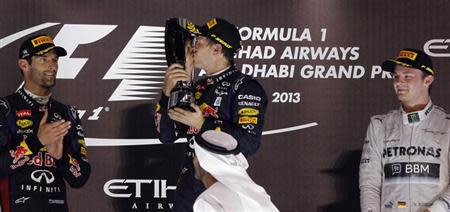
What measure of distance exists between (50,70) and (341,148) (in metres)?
1.73

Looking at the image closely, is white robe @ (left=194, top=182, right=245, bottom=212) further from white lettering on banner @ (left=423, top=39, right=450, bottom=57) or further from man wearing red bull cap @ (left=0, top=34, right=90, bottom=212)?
white lettering on banner @ (left=423, top=39, right=450, bottom=57)

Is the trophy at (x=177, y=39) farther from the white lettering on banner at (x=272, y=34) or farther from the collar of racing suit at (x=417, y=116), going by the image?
the collar of racing suit at (x=417, y=116)

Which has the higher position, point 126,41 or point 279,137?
point 126,41

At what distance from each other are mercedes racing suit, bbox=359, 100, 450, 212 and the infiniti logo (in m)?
1.57

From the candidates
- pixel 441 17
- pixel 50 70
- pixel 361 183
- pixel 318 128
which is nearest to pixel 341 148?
pixel 318 128

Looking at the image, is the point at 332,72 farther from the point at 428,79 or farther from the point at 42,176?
the point at 42,176

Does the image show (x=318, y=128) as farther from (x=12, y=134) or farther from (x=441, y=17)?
(x=12, y=134)

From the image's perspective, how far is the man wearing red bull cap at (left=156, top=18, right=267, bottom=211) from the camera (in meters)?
4.18

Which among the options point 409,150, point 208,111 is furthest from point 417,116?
point 208,111

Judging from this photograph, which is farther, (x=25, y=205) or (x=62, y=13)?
(x=62, y=13)

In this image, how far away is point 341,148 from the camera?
209 inches


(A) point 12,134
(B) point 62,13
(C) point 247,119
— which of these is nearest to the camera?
(C) point 247,119

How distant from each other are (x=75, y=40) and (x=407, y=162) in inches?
77.8

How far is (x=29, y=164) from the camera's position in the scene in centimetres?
448
